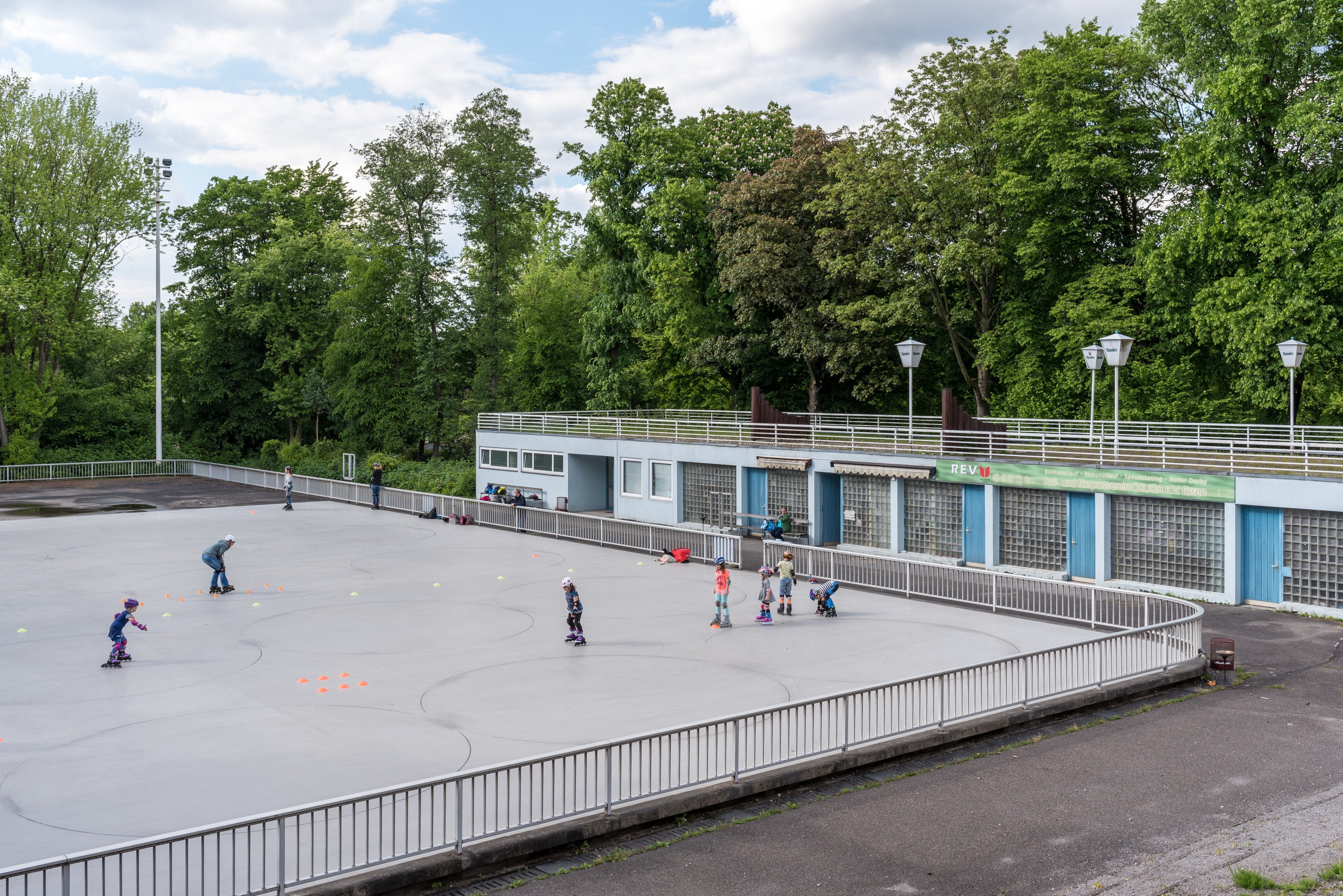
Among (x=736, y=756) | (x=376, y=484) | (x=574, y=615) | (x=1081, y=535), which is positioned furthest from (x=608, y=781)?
(x=376, y=484)

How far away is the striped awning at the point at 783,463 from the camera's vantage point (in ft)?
110

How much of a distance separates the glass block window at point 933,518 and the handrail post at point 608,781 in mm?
20606

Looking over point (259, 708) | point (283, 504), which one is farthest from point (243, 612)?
point (283, 504)

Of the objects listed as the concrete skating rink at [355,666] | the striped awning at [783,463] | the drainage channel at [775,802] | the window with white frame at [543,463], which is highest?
the striped awning at [783,463]

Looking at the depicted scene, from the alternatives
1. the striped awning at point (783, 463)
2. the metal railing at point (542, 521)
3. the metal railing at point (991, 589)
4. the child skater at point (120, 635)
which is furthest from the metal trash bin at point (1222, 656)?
the child skater at point (120, 635)

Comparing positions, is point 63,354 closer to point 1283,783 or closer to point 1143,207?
point 1143,207

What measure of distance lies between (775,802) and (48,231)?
6276 centimetres

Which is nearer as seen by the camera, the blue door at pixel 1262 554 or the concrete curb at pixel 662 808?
the concrete curb at pixel 662 808

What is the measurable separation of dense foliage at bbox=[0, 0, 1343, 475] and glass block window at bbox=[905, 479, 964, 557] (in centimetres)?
912

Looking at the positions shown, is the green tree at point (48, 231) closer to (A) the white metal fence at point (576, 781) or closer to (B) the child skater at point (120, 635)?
(B) the child skater at point (120, 635)

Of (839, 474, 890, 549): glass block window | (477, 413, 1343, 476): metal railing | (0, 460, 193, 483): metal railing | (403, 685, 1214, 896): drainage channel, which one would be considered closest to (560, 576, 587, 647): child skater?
(403, 685, 1214, 896): drainage channel

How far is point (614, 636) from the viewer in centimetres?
1972

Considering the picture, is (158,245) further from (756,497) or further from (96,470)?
(756,497)

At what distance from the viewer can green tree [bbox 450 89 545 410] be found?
57562 mm
